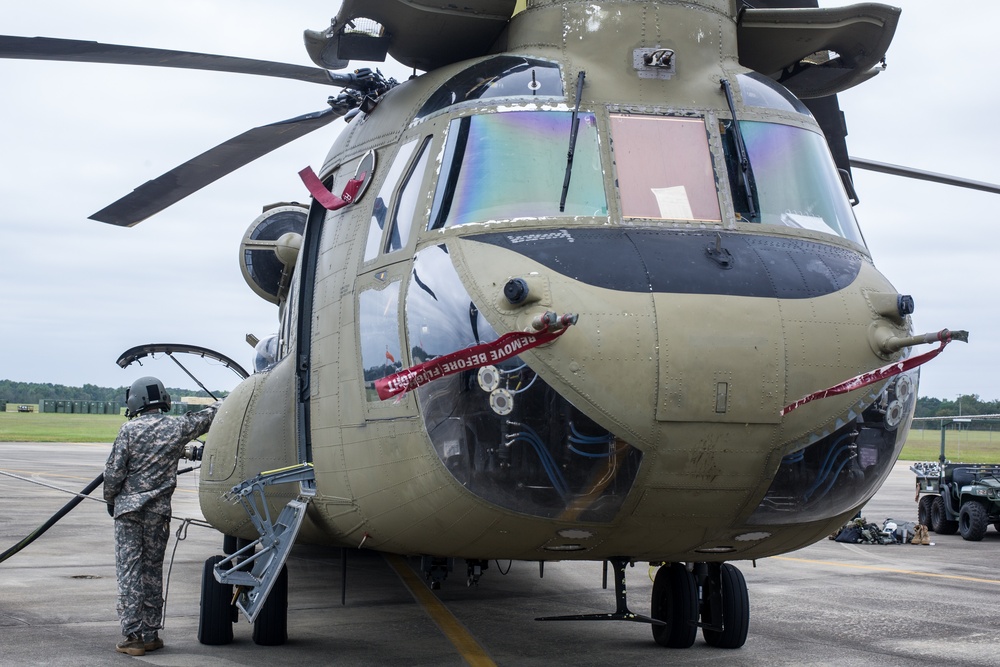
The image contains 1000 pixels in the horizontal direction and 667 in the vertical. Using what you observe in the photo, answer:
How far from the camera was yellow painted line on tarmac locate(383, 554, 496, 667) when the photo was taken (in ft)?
23.6

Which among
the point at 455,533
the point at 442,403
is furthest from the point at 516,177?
the point at 455,533

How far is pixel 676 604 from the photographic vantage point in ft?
23.6

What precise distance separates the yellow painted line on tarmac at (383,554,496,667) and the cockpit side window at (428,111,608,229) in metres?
3.02

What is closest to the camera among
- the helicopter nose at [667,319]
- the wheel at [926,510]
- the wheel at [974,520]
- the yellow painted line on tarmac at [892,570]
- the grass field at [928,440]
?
the helicopter nose at [667,319]

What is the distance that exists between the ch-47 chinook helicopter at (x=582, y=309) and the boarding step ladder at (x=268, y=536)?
0.08ft

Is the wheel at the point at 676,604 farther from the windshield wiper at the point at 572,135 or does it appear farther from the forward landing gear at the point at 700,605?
the windshield wiper at the point at 572,135

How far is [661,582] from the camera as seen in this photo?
284 inches

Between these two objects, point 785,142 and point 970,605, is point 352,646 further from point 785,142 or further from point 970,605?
point 970,605

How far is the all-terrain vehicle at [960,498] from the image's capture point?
58.7 ft

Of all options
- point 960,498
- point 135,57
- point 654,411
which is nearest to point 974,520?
point 960,498

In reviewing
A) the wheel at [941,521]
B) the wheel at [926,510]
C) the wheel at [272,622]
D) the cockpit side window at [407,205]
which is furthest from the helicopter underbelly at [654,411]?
the wheel at [926,510]

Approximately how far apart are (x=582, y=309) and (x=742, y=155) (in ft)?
5.32

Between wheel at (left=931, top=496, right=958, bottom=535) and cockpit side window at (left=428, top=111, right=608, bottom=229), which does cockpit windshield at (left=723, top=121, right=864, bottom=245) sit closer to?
cockpit side window at (left=428, top=111, right=608, bottom=229)

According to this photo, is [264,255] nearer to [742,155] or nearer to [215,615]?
[215,615]
